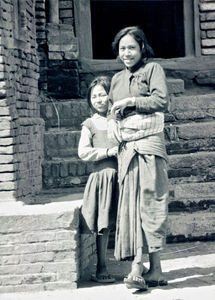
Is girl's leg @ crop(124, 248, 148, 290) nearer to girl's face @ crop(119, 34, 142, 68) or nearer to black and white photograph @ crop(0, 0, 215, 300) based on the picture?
black and white photograph @ crop(0, 0, 215, 300)

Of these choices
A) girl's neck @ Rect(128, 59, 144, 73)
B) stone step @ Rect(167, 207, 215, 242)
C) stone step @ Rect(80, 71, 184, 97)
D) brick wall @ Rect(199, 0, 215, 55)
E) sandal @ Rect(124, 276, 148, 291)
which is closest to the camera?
sandal @ Rect(124, 276, 148, 291)

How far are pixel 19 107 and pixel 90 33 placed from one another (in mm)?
2417

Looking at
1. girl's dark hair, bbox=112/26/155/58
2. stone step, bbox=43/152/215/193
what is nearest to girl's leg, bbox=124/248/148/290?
girl's dark hair, bbox=112/26/155/58

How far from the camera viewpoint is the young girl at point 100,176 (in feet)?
14.8

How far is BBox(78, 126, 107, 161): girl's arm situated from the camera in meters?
4.53

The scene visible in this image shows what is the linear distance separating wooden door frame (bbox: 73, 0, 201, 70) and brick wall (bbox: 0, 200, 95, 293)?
137 inches

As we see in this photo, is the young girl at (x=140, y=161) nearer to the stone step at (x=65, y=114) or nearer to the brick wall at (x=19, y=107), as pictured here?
the brick wall at (x=19, y=107)

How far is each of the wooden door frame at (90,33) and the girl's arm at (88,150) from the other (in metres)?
3.07

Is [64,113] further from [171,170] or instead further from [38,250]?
[38,250]

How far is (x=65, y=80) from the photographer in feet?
23.8

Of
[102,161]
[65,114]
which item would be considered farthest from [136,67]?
[65,114]

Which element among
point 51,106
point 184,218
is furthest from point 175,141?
point 51,106

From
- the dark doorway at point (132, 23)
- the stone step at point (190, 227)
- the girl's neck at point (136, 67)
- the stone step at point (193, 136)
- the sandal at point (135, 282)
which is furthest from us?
the dark doorway at point (132, 23)

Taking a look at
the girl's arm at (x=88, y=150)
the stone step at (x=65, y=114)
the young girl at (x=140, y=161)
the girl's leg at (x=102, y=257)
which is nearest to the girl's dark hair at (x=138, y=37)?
the young girl at (x=140, y=161)
